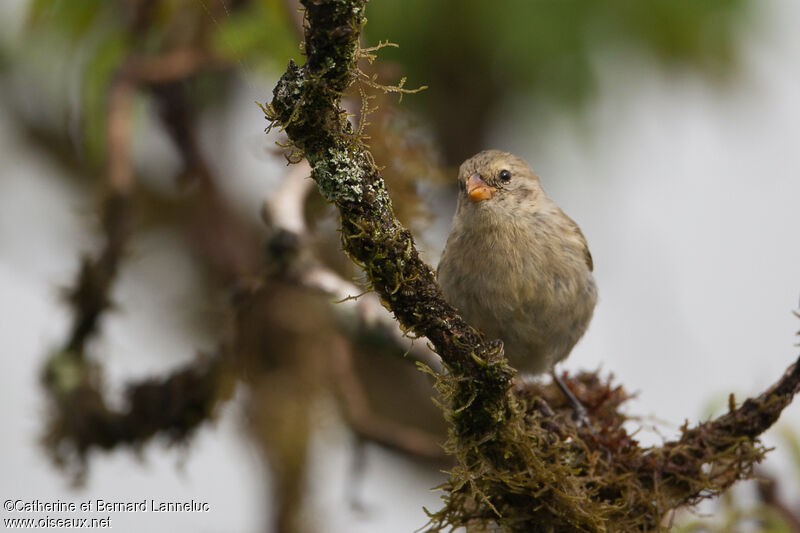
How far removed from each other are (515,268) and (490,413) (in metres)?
1.14

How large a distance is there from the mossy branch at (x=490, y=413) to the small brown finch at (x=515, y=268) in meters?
0.26

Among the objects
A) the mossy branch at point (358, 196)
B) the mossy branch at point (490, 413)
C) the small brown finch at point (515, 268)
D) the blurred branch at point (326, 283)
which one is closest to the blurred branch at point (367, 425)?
the blurred branch at point (326, 283)

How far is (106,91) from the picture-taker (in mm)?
5426

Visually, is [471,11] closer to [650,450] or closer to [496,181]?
A: [496,181]

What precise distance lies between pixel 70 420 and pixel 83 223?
1.24 meters

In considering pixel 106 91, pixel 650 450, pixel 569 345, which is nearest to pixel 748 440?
pixel 650 450

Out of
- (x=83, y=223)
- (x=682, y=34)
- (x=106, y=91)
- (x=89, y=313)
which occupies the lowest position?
(x=89, y=313)

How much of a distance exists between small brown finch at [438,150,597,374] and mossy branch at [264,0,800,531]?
0.26 meters

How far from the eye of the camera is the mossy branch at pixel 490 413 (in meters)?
2.24

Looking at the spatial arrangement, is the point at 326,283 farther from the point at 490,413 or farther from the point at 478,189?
the point at 490,413

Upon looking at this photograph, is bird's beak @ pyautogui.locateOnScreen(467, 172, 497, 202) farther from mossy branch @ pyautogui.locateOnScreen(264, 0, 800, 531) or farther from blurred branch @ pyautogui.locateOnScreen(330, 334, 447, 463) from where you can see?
blurred branch @ pyautogui.locateOnScreen(330, 334, 447, 463)

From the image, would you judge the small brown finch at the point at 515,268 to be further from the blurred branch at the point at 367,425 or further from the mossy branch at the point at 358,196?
the blurred branch at the point at 367,425

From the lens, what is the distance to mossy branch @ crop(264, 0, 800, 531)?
2244 mm

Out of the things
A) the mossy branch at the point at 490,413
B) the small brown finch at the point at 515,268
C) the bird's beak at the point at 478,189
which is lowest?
the mossy branch at the point at 490,413
